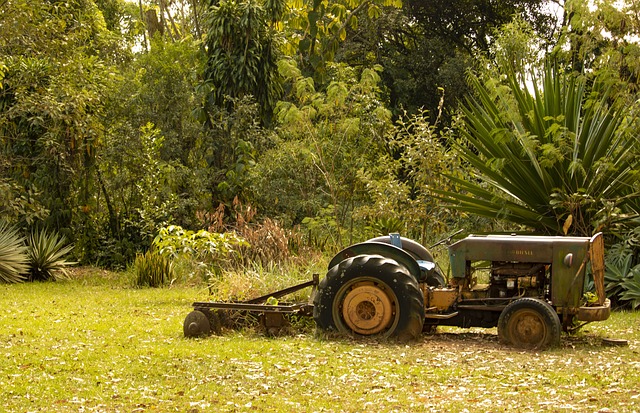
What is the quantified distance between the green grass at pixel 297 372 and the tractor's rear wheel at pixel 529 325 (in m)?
0.20

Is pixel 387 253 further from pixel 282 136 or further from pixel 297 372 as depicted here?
pixel 282 136

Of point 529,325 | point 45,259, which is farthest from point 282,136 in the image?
point 529,325

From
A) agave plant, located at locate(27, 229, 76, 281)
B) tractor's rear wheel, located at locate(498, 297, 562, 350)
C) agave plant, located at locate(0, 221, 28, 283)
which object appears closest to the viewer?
tractor's rear wheel, located at locate(498, 297, 562, 350)

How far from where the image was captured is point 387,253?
10.2m

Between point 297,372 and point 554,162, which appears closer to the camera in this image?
point 297,372

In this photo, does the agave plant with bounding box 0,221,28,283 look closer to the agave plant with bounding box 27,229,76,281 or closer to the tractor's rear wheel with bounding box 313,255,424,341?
the agave plant with bounding box 27,229,76,281

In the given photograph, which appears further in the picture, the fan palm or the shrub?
the shrub

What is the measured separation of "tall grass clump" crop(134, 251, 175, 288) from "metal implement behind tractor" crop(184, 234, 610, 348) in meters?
6.53

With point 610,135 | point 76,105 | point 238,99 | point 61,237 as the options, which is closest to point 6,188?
point 76,105

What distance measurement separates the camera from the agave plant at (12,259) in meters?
17.1

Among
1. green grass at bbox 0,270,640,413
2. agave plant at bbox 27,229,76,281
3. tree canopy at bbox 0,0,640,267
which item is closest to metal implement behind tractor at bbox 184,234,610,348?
green grass at bbox 0,270,640,413

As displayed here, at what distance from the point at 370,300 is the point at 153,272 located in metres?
7.84

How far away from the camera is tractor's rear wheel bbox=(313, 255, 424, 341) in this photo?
372 inches

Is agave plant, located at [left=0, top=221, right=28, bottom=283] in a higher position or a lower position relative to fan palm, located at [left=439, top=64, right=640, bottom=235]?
lower
